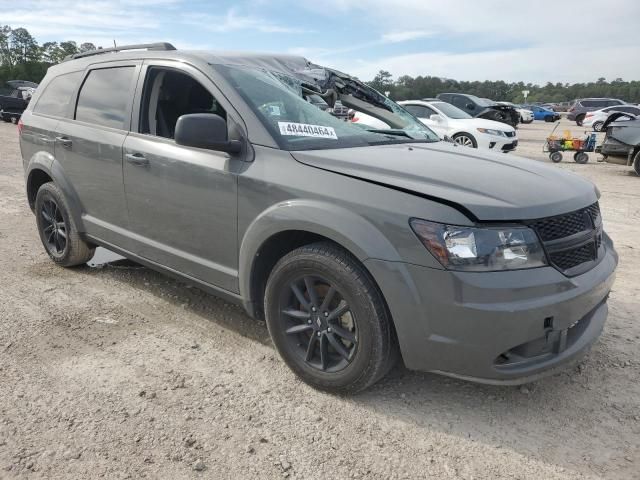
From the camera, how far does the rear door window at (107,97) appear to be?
3.83 meters

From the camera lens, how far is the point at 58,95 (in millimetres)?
4652

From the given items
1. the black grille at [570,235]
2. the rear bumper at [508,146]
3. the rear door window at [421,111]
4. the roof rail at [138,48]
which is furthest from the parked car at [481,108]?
the black grille at [570,235]

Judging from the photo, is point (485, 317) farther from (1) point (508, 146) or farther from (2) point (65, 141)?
(1) point (508, 146)

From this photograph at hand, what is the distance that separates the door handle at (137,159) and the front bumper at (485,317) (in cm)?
187

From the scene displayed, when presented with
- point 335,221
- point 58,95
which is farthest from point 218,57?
point 58,95

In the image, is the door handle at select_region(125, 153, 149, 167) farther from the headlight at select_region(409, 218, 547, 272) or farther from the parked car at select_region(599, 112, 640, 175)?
the parked car at select_region(599, 112, 640, 175)

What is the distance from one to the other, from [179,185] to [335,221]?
1245 mm

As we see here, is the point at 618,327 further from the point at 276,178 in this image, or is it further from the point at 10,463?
the point at 10,463

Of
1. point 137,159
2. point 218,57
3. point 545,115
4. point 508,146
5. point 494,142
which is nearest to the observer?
point 218,57

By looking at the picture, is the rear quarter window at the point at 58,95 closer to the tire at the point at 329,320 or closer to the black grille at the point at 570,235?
the tire at the point at 329,320

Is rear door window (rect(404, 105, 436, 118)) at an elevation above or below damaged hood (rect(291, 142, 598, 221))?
below

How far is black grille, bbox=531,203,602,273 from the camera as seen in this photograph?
2426 mm

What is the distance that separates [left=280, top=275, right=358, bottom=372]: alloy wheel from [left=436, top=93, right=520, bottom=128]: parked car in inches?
727

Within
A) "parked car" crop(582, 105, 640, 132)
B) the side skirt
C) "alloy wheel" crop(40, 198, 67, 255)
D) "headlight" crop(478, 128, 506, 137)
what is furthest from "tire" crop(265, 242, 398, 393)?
"parked car" crop(582, 105, 640, 132)
